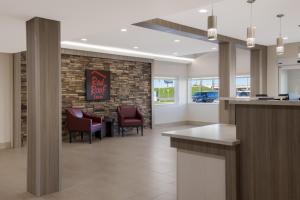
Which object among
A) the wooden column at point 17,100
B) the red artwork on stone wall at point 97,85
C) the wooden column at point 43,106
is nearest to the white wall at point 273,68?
the red artwork on stone wall at point 97,85

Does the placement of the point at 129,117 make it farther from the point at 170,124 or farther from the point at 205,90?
the point at 205,90

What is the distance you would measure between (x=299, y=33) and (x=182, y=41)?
2786 mm

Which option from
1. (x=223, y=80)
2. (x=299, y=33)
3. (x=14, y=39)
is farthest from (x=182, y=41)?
(x=14, y=39)

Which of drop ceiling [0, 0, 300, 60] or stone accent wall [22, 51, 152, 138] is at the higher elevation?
drop ceiling [0, 0, 300, 60]

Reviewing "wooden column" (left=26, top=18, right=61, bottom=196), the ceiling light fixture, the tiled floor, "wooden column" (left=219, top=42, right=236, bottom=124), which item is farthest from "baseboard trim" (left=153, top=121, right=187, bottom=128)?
"wooden column" (left=26, top=18, right=61, bottom=196)

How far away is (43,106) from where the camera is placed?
357cm

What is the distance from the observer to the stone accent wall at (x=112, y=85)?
7.91 metres

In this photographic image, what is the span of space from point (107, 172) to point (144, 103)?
18.5 feet

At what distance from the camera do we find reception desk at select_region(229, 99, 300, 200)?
2.19 m

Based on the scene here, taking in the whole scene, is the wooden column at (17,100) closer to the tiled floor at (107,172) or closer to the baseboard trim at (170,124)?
the tiled floor at (107,172)

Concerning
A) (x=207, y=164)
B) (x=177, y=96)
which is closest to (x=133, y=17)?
(x=207, y=164)

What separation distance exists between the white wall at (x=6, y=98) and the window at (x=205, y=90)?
7235mm

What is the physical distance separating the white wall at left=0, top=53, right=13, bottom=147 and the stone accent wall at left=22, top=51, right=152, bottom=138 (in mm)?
382

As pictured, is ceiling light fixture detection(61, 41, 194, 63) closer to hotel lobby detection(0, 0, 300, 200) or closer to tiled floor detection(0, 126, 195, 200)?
hotel lobby detection(0, 0, 300, 200)
